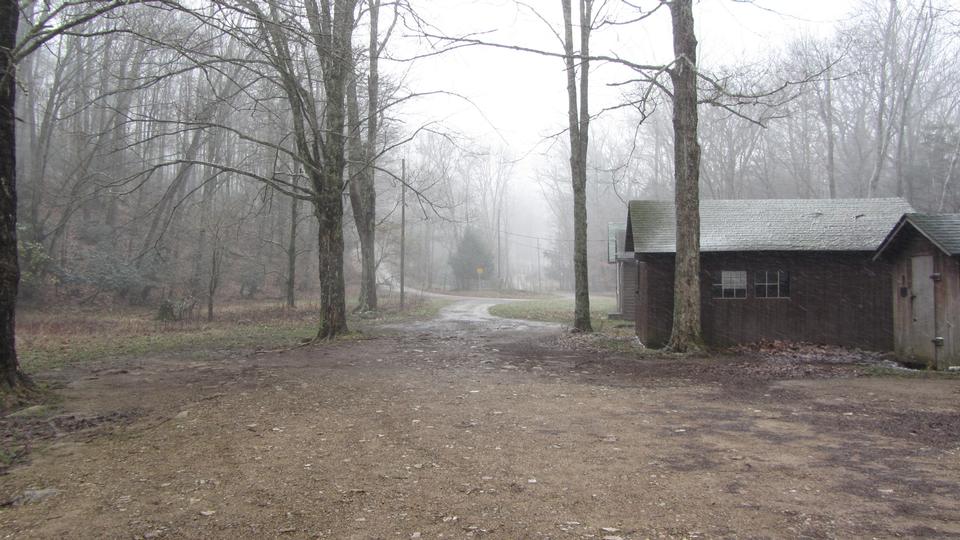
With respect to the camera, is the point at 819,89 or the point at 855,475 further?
the point at 819,89

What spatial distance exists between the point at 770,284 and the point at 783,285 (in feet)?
1.14

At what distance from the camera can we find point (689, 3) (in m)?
12.5

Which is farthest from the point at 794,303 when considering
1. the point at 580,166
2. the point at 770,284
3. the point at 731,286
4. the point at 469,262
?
the point at 469,262

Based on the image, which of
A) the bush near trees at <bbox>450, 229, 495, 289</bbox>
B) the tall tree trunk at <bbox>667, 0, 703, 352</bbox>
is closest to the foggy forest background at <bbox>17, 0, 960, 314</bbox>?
the tall tree trunk at <bbox>667, 0, 703, 352</bbox>

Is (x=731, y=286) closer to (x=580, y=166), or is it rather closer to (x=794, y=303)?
(x=794, y=303)

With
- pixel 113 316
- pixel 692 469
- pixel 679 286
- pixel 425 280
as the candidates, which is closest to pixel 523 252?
Result: pixel 425 280

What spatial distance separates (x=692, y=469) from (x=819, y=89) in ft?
110

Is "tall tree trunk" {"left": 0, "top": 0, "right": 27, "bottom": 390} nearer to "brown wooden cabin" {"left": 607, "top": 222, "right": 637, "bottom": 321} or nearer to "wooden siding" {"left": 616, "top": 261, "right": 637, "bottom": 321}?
"brown wooden cabin" {"left": 607, "top": 222, "right": 637, "bottom": 321}

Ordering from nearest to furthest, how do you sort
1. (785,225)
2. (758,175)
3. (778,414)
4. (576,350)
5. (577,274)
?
(778,414), (576,350), (785,225), (577,274), (758,175)

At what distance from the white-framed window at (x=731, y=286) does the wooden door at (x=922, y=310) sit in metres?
3.66

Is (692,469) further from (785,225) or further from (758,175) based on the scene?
(758,175)

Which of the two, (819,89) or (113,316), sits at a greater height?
(819,89)

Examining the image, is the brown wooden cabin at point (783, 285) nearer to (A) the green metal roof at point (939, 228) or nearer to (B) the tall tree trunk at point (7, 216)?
(A) the green metal roof at point (939, 228)

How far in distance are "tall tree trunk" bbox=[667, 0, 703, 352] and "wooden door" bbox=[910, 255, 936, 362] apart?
4349 mm
